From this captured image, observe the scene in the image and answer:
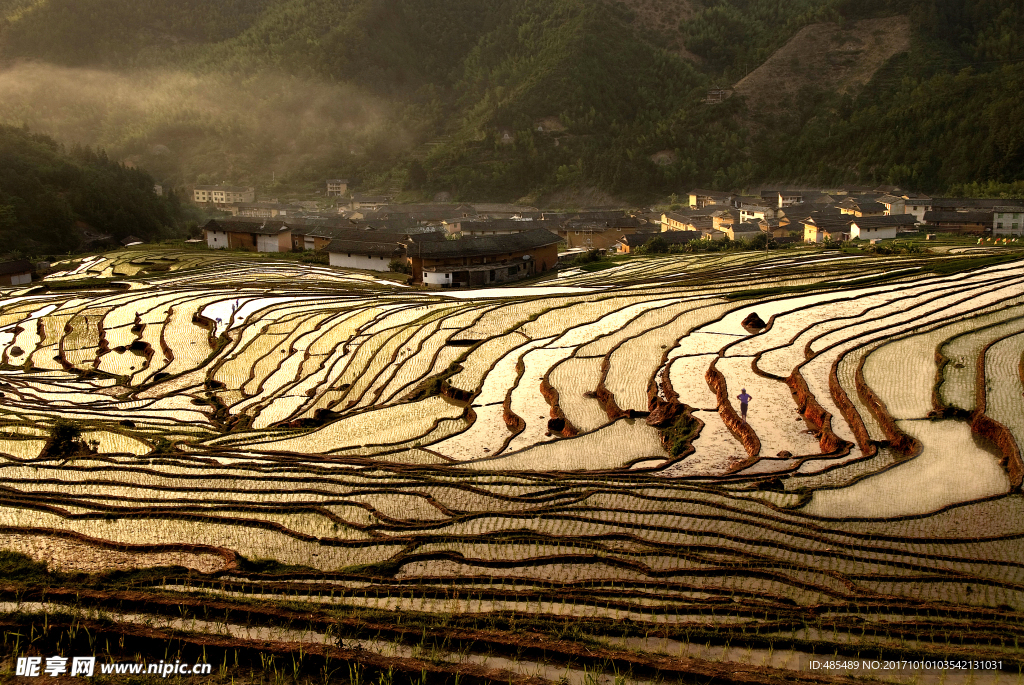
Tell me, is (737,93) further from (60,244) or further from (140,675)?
(140,675)

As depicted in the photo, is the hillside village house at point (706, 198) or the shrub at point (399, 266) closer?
the shrub at point (399, 266)

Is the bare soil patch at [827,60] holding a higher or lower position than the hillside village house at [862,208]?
higher

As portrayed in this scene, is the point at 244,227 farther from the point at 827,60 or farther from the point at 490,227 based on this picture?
the point at 827,60

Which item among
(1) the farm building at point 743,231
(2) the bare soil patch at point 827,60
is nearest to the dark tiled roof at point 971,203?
(1) the farm building at point 743,231

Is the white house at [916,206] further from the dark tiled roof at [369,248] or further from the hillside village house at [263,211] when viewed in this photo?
the hillside village house at [263,211]

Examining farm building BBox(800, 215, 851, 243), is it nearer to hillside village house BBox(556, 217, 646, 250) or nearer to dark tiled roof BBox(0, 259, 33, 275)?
hillside village house BBox(556, 217, 646, 250)

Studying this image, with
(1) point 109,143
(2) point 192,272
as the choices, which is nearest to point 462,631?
(2) point 192,272

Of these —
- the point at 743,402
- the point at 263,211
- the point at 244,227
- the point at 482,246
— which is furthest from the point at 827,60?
the point at 743,402
